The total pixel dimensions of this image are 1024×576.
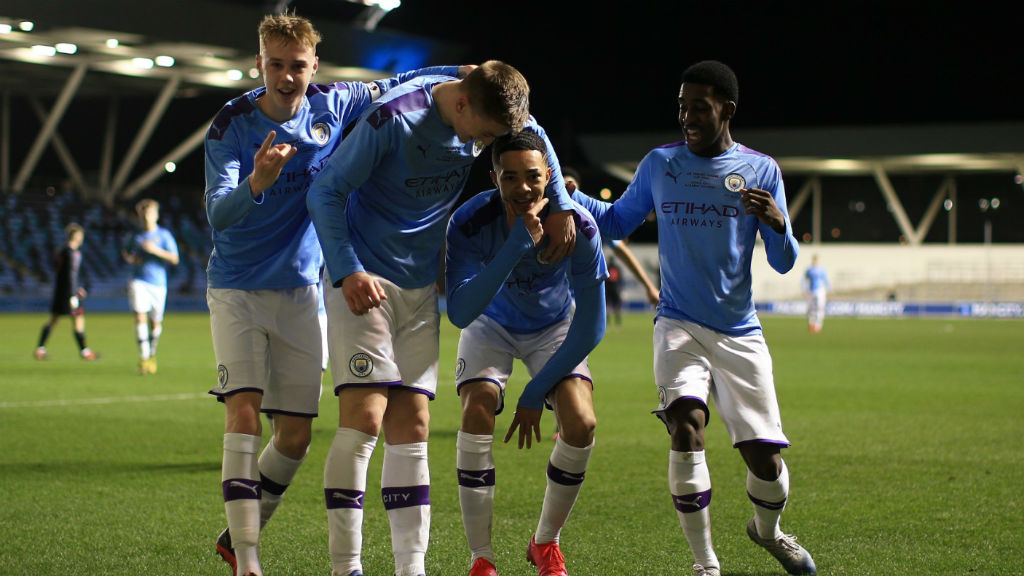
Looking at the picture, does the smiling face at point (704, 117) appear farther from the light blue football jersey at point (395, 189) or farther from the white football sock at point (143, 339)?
the white football sock at point (143, 339)

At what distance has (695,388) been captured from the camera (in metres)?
4.83

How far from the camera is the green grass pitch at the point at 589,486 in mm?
5113

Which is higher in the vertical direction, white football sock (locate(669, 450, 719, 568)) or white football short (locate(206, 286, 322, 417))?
white football short (locate(206, 286, 322, 417))

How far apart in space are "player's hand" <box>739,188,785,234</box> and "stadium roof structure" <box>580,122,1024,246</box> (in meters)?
47.4

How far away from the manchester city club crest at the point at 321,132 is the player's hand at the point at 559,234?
1028mm

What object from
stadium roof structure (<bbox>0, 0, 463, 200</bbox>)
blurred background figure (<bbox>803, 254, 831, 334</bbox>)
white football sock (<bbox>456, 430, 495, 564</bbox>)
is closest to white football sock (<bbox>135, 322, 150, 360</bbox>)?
white football sock (<bbox>456, 430, 495, 564</bbox>)

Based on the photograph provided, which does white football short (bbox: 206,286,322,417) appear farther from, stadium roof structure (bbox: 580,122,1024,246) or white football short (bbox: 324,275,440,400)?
stadium roof structure (bbox: 580,122,1024,246)

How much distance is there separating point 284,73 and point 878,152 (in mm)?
51664

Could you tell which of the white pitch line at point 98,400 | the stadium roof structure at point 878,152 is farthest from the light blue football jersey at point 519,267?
the stadium roof structure at point 878,152

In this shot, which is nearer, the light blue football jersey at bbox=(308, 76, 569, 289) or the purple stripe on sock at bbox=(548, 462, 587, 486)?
the light blue football jersey at bbox=(308, 76, 569, 289)

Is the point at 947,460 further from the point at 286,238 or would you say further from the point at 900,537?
the point at 286,238

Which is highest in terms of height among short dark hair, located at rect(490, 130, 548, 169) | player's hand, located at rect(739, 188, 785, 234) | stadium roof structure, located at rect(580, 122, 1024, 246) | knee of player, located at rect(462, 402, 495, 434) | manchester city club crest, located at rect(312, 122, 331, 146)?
stadium roof structure, located at rect(580, 122, 1024, 246)

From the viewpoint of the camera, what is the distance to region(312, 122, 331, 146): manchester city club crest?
4.76m

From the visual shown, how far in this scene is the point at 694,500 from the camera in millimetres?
4730
